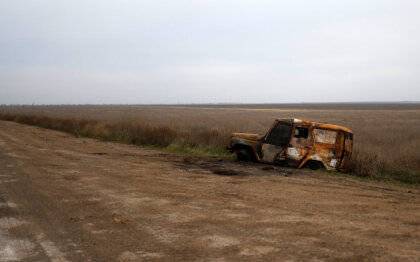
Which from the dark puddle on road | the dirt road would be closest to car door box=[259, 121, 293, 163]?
the dark puddle on road

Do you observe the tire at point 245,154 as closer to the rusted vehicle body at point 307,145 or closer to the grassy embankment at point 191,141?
the rusted vehicle body at point 307,145

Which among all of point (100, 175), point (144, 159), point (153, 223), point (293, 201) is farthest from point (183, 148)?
point (153, 223)

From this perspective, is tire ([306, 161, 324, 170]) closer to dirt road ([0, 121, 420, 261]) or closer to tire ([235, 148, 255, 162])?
dirt road ([0, 121, 420, 261])

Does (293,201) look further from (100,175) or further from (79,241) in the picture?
(100,175)

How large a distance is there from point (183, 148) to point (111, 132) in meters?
7.66

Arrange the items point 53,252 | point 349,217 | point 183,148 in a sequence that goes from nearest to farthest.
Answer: point 53,252
point 349,217
point 183,148

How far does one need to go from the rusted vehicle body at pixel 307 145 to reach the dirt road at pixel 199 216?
2.85 feet

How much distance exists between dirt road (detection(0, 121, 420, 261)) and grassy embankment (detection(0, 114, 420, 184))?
137cm

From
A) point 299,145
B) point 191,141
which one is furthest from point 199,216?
point 191,141

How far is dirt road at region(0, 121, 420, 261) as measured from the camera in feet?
15.3

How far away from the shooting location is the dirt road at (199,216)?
15.3ft

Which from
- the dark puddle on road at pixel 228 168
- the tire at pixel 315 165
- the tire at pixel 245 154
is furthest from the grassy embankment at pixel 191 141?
the dark puddle on road at pixel 228 168

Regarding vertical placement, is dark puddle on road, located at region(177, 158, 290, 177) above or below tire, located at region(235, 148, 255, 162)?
below

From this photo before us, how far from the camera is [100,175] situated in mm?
9680
